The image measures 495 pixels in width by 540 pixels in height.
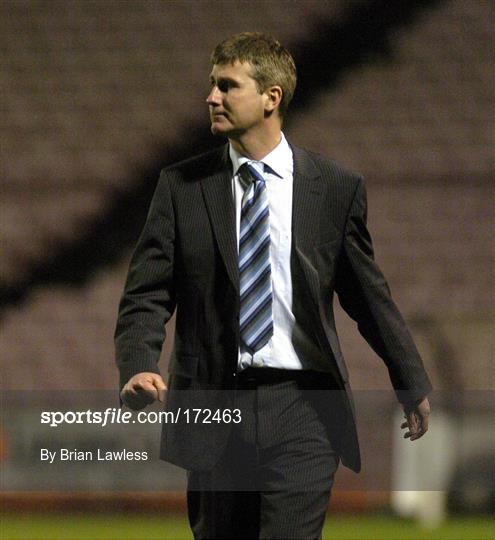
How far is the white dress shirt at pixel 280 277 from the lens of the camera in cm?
279

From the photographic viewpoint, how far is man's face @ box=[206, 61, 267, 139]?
2.84 m

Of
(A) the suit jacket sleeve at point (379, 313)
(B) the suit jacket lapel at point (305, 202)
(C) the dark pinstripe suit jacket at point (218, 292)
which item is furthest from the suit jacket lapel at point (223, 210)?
(A) the suit jacket sleeve at point (379, 313)

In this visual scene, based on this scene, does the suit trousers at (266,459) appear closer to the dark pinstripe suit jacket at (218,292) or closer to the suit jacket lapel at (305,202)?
the dark pinstripe suit jacket at (218,292)

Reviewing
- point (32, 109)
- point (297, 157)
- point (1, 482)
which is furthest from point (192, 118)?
point (297, 157)

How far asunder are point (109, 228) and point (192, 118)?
2.04 feet

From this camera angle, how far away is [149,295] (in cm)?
282

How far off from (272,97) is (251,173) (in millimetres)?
158

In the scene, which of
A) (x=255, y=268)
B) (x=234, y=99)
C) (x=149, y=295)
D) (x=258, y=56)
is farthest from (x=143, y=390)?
(x=258, y=56)

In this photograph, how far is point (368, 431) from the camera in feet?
20.7

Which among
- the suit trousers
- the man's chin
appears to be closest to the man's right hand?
the suit trousers

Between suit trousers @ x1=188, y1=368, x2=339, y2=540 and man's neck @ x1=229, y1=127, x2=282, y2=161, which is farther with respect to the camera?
man's neck @ x1=229, y1=127, x2=282, y2=161

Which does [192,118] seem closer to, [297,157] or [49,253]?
[49,253]

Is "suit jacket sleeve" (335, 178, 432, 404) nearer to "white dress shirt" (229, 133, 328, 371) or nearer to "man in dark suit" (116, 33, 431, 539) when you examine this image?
"man in dark suit" (116, 33, 431, 539)

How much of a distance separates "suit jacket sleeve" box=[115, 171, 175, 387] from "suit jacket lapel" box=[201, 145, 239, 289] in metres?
0.08
